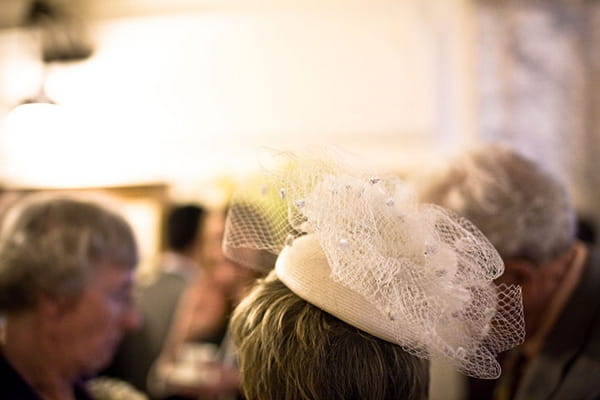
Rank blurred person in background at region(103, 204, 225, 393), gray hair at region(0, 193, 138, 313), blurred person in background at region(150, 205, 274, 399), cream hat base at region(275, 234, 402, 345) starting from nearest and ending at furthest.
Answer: cream hat base at region(275, 234, 402, 345) < gray hair at region(0, 193, 138, 313) < blurred person in background at region(150, 205, 274, 399) < blurred person in background at region(103, 204, 225, 393)

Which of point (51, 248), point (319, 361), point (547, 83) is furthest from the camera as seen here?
point (547, 83)

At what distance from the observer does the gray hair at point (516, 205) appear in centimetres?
182

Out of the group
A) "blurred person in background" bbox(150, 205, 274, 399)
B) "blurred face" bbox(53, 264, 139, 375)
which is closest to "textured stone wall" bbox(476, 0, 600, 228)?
"blurred person in background" bbox(150, 205, 274, 399)

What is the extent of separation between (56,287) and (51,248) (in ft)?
0.32

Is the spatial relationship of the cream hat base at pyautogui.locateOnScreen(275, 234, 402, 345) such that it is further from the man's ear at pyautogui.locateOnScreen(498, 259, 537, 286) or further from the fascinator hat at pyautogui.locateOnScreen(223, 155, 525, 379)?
the man's ear at pyautogui.locateOnScreen(498, 259, 537, 286)

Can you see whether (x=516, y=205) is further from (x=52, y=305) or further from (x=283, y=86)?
(x=283, y=86)

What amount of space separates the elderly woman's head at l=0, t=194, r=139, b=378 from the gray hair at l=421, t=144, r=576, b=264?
88 centimetres

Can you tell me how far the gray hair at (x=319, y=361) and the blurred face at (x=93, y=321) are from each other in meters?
0.72

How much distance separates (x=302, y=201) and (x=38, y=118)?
141 centimetres

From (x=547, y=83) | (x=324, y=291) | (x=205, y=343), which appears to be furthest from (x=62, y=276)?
(x=547, y=83)

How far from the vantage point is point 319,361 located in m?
Answer: 1.17

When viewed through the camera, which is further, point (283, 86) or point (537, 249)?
point (283, 86)

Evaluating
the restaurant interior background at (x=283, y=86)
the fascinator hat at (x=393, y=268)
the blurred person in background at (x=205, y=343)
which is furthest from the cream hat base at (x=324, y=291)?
the restaurant interior background at (x=283, y=86)

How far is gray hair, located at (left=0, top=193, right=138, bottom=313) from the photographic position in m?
1.75
